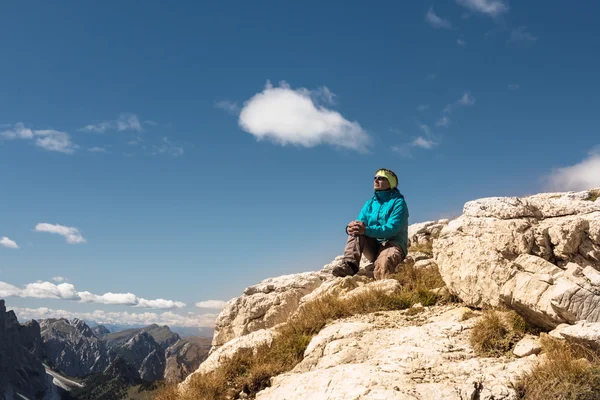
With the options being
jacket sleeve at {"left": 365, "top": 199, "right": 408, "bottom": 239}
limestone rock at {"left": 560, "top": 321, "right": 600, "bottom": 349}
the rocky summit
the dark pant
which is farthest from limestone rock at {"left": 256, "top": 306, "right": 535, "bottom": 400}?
jacket sleeve at {"left": 365, "top": 199, "right": 408, "bottom": 239}

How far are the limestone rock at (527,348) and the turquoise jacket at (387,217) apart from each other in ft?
20.6

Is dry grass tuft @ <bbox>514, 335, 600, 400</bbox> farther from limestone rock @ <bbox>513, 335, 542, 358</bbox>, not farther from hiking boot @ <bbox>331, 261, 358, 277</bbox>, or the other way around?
hiking boot @ <bbox>331, 261, 358, 277</bbox>

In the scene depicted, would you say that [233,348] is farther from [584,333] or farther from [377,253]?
[584,333]

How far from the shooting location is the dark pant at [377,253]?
11.5 m

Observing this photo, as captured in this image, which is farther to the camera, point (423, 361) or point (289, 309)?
point (289, 309)

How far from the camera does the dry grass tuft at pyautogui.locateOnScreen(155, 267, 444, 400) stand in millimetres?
7430

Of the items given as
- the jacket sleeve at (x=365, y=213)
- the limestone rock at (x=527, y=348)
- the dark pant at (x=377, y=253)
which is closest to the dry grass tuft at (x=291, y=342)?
the dark pant at (x=377, y=253)

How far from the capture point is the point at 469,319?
755cm

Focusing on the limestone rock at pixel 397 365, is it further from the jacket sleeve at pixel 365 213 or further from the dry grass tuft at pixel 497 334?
the jacket sleeve at pixel 365 213

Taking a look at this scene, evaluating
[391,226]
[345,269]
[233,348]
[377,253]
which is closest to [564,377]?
[233,348]

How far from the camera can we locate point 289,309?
12938 millimetres

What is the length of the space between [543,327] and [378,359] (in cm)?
259

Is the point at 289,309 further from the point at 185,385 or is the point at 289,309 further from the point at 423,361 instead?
the point at 423,361

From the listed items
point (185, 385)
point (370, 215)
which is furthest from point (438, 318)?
point (370, 215)
